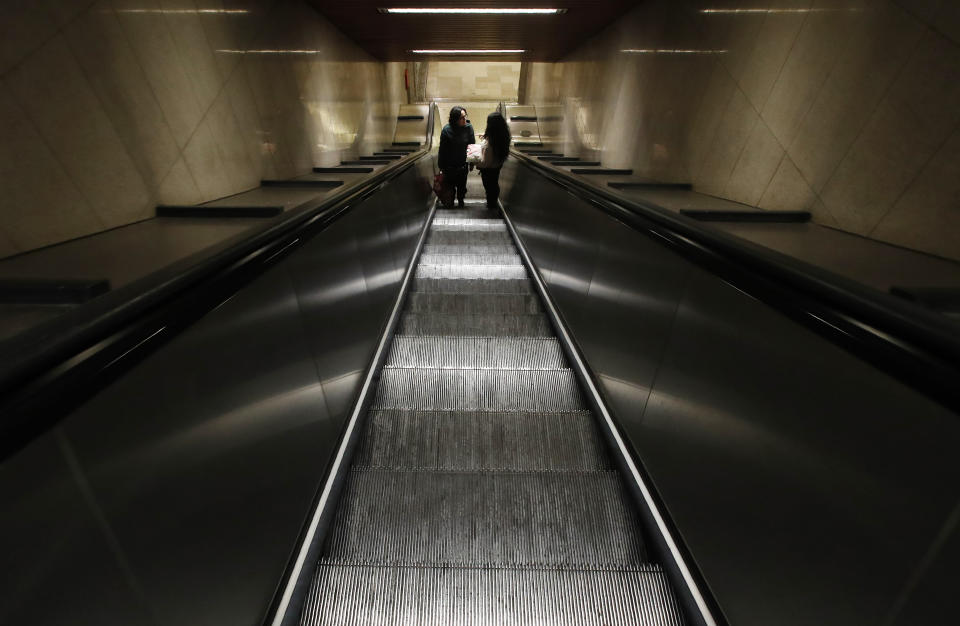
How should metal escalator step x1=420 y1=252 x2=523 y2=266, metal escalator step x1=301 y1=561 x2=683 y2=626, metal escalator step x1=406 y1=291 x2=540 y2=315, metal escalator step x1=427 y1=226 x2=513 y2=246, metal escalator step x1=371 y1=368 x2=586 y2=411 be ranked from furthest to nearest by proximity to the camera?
metal escalator step x1=427 y1=226 x2=513 y2=246 < metal escalator step x1=420 y1=252 x2=523 y2=266 < metal escalator step x1=406 y1=291 x2=540 y2=315 < metal escalator step x1=371 y1=368 x2=586 y2=411 < metal escalator step x1=301 y1=561 x2=683 y2=626

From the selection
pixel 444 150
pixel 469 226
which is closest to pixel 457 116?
pixel 444 150

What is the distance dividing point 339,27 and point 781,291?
6.17m

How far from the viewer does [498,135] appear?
6.36 m

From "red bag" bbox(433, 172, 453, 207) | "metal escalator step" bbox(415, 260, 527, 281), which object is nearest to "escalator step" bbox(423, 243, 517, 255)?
"metal escalator step" bbox(415, 260, 527, 281)

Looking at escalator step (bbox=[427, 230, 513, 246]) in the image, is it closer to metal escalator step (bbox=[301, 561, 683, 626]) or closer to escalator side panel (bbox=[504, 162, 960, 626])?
escalator side panel (bbox=[504, 162, 960, 626])

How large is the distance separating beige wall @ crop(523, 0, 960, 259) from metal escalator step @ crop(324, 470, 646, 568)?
1.49 metres

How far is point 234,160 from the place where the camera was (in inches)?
125

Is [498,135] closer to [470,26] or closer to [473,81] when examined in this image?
[470,26]

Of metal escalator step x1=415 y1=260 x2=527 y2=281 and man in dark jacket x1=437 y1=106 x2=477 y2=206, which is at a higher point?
man in dark jacket x1=437 y1=106 x2=477 y2=206

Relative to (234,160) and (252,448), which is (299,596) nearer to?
(252,448)

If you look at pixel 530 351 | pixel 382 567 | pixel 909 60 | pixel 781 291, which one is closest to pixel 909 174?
pixel 909 60

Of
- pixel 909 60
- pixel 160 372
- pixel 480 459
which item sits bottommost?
pixel 480 459

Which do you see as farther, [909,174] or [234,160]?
[234,160]

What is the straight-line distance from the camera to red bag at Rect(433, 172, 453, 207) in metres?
7.19
